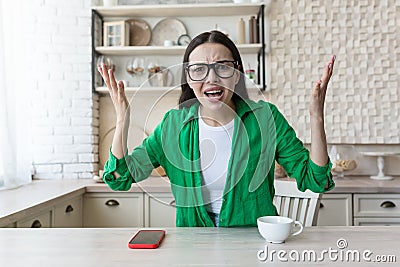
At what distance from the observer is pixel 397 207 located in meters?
2.73

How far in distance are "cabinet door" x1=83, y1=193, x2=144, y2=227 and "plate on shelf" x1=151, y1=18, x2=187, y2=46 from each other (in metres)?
1.23

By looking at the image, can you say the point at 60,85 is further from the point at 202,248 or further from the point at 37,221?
the point at 202,248

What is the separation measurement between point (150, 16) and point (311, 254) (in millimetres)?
2668

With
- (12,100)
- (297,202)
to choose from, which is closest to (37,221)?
(12,100)

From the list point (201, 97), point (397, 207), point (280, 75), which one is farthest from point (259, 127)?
point (280, 75)

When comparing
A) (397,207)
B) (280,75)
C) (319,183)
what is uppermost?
(280,75)

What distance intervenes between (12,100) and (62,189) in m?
0.63

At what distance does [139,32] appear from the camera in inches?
134

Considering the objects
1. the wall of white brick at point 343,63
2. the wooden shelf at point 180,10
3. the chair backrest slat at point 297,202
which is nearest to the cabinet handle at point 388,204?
the wall of white brick at point 343,63

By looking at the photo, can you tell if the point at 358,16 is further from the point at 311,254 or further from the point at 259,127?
the point at 311,254

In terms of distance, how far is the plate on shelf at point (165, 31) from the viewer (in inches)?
134

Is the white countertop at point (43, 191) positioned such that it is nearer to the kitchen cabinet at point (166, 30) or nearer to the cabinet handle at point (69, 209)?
the cabinet handle at point (69, 209)

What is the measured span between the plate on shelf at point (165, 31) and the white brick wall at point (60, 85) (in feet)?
1.63

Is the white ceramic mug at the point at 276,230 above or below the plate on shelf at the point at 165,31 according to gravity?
below
